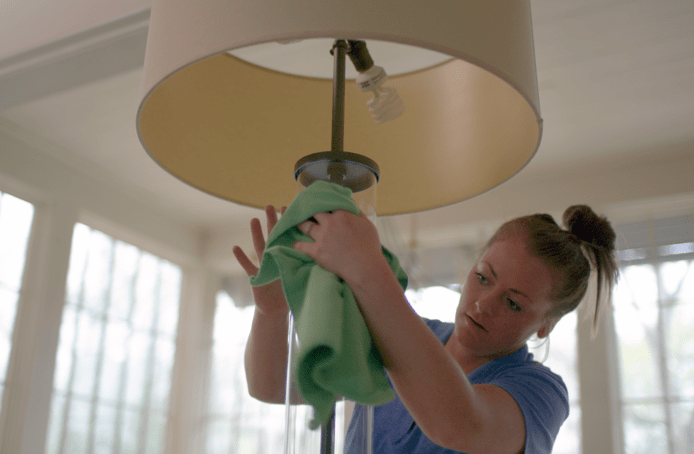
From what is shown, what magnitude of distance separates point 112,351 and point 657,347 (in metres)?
3.06

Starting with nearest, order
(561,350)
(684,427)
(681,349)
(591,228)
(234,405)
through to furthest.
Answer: (591,228)
(684,427)
(681,349)
(561,350)
(234,405)

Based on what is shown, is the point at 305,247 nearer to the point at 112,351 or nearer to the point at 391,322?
the point at 391,322

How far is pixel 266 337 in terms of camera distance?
721mm

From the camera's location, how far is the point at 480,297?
102 centimetres

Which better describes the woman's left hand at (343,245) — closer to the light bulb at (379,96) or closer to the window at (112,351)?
the light bulb at (379,96)

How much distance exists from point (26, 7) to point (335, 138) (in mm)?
1592

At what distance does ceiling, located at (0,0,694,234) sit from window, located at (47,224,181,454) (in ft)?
1.60

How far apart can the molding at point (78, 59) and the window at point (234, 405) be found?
98.1 inches

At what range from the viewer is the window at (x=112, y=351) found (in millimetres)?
3473

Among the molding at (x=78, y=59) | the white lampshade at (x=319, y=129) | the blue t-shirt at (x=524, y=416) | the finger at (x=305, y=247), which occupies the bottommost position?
the blue t-shirt at (x=524, y=416)

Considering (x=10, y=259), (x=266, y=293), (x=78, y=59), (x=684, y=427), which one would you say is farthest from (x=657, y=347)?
(x=10, y=259)

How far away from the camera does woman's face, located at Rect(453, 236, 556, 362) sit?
1007 mm

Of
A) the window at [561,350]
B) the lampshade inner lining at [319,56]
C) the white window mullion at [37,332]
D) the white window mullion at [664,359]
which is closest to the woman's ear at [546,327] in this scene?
the lampshade inner lining at [319,56]

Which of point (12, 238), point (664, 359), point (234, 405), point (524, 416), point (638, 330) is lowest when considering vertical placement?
point (524, 416)
